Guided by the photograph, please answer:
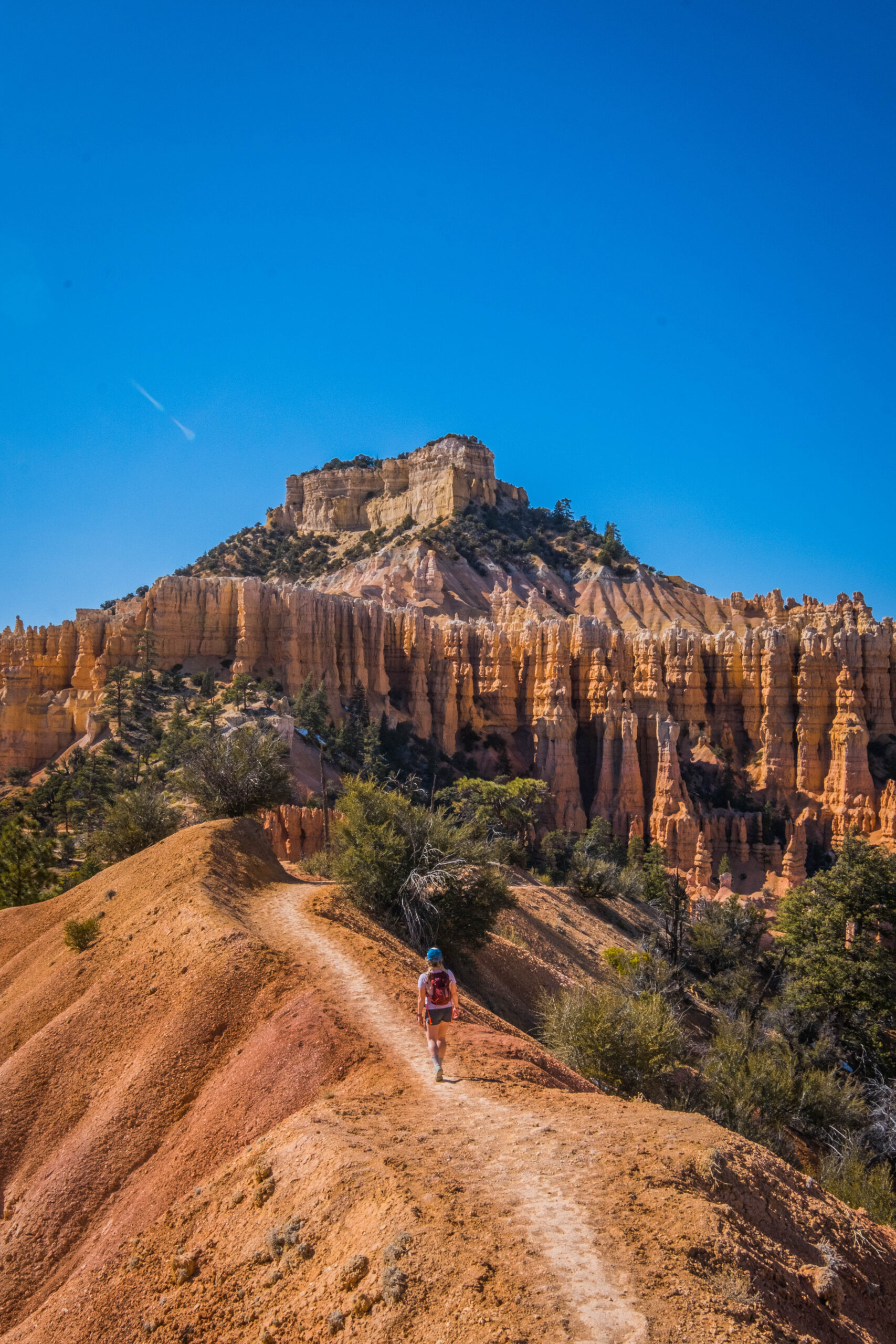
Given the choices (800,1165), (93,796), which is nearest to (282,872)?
(800,1165)

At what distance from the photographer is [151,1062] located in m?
8.86

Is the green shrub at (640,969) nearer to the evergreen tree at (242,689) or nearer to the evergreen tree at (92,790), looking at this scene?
the evergreen tree at (92,790)

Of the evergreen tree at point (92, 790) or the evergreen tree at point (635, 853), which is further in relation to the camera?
the evergreen tree at point (635, 853)

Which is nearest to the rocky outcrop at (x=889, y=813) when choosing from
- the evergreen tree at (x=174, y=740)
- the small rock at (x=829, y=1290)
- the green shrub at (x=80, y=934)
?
the evergreen tree at (x=174, y=740)

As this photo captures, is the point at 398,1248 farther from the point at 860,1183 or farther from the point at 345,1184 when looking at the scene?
the point at 860,1183

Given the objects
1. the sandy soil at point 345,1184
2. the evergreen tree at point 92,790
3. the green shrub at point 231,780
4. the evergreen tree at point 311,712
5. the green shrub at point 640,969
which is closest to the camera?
the sandy soil at point 345,1184

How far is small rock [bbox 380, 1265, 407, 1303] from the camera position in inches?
178

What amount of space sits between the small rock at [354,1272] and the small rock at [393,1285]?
24 cm

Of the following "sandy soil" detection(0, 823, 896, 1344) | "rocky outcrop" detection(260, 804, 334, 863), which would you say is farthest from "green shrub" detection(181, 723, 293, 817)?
"sandy soil" detection(0, 823, 896, 1344)

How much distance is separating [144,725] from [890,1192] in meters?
34.9

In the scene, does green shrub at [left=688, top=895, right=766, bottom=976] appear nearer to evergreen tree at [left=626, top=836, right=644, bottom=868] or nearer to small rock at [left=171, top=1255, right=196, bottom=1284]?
evergreen tree at [left=626, top=836, right=644, bottom=868]

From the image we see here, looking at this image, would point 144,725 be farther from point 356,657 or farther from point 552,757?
point 552,757

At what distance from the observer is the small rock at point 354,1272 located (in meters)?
4.84

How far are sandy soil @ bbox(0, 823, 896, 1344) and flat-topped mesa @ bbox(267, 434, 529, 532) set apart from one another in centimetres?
7823
